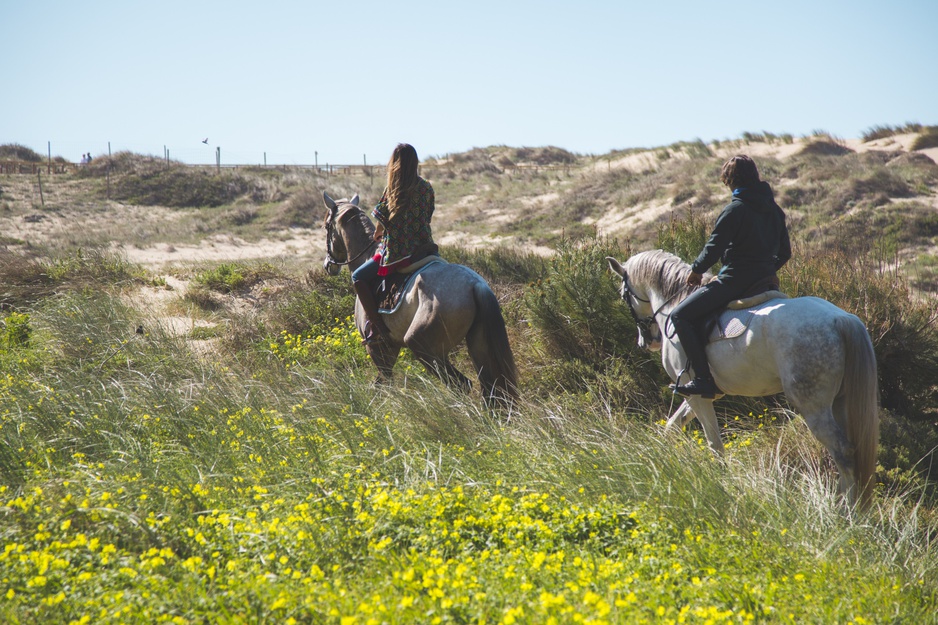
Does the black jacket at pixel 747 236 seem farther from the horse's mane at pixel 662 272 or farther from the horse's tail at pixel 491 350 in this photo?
the horse's tail at pixel 491 350

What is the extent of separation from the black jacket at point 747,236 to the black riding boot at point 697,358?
0.52m

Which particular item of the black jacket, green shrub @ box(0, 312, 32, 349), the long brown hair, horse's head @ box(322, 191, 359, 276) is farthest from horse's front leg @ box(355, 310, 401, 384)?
green shrub @ box(0, 312, 32, 349)

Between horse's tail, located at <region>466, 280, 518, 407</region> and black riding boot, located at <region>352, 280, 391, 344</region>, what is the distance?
3.07ft

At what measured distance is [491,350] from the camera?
21.4 feet

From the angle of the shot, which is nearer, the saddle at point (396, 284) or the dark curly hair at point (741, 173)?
the dark curly hair at point (741, 173)

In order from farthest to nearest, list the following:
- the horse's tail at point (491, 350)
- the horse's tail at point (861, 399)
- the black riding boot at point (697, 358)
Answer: the horse's tail at point (491, 350) < the black riding boot at point (697, 358) < the horse's tail at point (861, 399)

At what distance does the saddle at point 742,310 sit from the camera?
17.8 ft

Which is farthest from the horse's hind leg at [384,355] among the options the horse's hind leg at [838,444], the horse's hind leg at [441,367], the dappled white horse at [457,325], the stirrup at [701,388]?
the horse's hind leg at [838,444]

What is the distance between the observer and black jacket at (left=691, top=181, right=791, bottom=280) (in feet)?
17.7

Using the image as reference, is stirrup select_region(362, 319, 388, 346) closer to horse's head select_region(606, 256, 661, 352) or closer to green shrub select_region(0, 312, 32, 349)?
horse's head select_region(606, 256, 661, 352)

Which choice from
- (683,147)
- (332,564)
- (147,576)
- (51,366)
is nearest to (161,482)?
(147,576)

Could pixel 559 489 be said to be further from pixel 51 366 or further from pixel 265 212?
pixel 265 212

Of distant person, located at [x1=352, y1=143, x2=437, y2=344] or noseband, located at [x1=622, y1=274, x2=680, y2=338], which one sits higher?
distant person, located at [x1=352, y1=143, x2=437, y2=344]

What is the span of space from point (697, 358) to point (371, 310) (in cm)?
302
